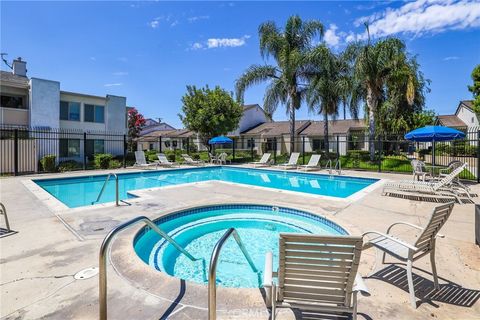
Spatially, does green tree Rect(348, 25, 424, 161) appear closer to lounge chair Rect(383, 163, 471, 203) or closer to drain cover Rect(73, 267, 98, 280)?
lounge chair Rect(383, 163, 471, 203)

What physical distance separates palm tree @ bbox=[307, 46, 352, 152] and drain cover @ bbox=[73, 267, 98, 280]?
18.0 metres

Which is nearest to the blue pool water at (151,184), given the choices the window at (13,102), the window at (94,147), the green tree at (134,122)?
the window at (94,147)

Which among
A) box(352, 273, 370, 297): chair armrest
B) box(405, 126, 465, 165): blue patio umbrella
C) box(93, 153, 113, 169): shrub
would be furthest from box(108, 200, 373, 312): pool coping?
box(93, 153, 113, 169): shrub

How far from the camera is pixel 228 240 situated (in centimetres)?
587

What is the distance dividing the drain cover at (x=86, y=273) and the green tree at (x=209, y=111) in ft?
57.6

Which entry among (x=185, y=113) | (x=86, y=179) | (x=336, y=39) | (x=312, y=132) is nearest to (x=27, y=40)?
(x=86, y=179)

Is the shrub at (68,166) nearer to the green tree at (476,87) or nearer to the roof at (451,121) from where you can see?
the green tree at (476,87)

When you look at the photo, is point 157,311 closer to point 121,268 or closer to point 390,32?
point 121,268

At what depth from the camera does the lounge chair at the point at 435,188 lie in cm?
821

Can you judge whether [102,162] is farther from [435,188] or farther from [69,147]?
[435,188]

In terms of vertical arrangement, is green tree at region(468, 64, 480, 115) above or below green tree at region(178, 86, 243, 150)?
above

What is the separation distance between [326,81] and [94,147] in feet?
61.9

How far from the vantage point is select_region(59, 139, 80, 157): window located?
18.7 m

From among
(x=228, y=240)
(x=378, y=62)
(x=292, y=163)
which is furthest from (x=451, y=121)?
(x=228, y=240)
